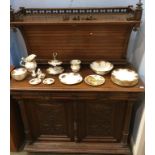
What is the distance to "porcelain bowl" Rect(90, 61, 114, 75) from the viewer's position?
1.48m

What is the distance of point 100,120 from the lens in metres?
1.54

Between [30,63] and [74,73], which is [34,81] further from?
[74,73]

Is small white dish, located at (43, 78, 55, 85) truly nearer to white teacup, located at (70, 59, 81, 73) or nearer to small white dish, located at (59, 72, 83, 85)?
small white dish, located at (59, 72, 83, 85)

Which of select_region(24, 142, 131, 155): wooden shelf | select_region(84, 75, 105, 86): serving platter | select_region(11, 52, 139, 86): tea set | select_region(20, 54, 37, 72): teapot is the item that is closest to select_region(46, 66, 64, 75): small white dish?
select_region(11, 52, 139, 86): tea set

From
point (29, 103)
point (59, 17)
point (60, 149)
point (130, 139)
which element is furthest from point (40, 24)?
point (130, 139)

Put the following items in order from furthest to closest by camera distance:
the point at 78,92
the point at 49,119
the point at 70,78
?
the point at 49,119 → the point at 70,78 → the point at 78,92

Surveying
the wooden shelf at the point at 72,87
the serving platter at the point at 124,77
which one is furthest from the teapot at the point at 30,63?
the serving platter at the point at 124,77

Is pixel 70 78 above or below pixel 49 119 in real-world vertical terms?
above

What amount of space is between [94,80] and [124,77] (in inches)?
8.0

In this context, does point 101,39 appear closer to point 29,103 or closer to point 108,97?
point 108,97

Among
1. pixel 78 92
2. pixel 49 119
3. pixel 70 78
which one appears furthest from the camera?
pixel 49 119

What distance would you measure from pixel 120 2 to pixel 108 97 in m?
0.68

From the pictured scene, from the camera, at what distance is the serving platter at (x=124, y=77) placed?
1.34m

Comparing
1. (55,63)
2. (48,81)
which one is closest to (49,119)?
(48,81)
